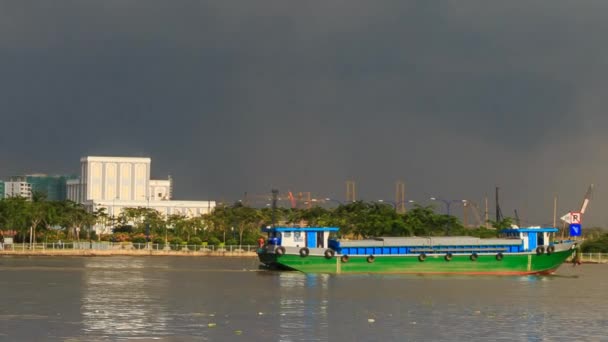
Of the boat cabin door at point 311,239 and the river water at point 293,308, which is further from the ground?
the boat cabin door at point 311,239

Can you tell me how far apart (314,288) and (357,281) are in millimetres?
11333

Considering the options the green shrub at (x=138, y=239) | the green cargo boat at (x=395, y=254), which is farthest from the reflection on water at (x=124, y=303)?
the green shrub at (x=138, y=239)

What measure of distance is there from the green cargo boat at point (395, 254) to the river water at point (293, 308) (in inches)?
147

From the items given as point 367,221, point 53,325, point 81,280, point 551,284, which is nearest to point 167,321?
point 53,325

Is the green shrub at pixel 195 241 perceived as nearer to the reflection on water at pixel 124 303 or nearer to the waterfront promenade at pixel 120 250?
the waterfront promenade at pixel 120 250

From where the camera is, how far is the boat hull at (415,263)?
102 m

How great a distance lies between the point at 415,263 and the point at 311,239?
9615 millimetres

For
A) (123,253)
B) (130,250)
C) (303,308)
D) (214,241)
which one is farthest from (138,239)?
(303,308)

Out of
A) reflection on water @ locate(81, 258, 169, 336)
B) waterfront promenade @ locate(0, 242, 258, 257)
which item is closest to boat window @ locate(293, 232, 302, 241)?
reflection on water @ locate(81, 258, 169, 336)

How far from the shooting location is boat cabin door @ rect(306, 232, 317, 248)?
104m

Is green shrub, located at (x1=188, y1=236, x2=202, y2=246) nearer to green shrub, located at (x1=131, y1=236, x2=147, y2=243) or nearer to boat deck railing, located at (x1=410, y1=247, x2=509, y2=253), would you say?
green shrub, located at (x1=131, y1=236, x2=147, y2=243)

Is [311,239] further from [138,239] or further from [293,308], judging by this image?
[138,239]

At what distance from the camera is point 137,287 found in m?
80.0

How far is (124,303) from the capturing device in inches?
2549
